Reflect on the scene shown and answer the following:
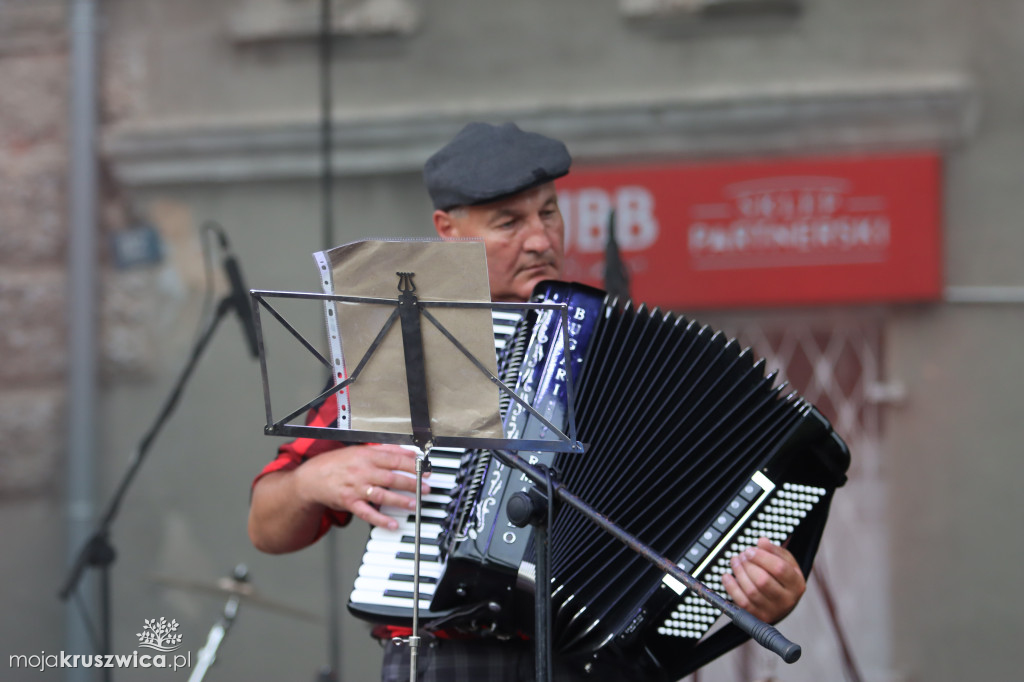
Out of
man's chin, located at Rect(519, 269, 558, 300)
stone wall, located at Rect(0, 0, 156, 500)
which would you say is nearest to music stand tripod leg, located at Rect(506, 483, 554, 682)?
man's chin, located at Rect(519, 269, 558, 300)

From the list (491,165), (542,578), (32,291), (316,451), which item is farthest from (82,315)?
(542,578)

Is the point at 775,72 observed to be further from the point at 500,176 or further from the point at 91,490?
the point at 91,490

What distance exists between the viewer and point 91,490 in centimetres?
446

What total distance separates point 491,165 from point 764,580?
36.4 inches

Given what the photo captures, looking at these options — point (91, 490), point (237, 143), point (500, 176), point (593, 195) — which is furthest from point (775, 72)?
point (91, 490)

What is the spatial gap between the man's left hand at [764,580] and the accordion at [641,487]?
0.09 ft

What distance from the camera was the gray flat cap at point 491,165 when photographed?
6.58ft

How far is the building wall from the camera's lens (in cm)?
422

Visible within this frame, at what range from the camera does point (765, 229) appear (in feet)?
14.1

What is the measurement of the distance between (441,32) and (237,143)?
3.37 ft

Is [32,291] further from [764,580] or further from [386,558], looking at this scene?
[764,580]

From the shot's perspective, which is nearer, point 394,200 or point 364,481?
point 364,481

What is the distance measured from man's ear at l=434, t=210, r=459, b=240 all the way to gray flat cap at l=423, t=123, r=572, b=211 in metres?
0.02

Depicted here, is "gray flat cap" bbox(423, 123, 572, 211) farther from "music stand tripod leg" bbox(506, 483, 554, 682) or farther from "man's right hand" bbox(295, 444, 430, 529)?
"music stand tripod leg" bbox(506, 483, 554, 682)
